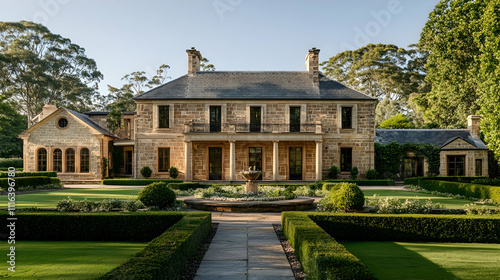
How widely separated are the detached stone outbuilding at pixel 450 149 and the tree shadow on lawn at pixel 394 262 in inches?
963

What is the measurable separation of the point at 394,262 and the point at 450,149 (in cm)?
2686

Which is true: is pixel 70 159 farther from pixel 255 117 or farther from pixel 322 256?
pixel 322 256

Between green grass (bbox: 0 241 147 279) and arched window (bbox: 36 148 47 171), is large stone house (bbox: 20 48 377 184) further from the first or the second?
green grass (bbox: 0 241 147 279)

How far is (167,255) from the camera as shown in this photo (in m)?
5.47

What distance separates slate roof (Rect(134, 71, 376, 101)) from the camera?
3020 centimetres

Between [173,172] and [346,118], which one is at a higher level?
[346,118]

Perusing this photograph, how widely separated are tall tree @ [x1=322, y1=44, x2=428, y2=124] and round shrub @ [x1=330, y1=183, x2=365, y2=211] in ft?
143

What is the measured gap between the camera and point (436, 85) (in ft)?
114

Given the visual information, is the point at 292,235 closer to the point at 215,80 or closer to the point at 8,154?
the point at 215,80

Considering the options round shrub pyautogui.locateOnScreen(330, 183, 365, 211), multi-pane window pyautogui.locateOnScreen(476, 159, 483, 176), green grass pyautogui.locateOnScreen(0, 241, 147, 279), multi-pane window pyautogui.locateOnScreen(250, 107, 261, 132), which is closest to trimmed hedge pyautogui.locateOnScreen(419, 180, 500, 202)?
round shrub pyautogui.locateOnScreen(330, 183, 365, 211)

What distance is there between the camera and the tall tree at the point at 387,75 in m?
52.8

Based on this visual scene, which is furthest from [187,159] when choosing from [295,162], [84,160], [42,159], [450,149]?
[450,149]

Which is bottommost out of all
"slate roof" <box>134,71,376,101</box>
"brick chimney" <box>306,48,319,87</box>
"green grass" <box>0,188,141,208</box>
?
"green grass" <box>0,188,141,208</box>

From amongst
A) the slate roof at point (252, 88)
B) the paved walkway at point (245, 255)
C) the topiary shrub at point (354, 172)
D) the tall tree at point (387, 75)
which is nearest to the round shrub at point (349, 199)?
the paved walkway at point (245, 255)
